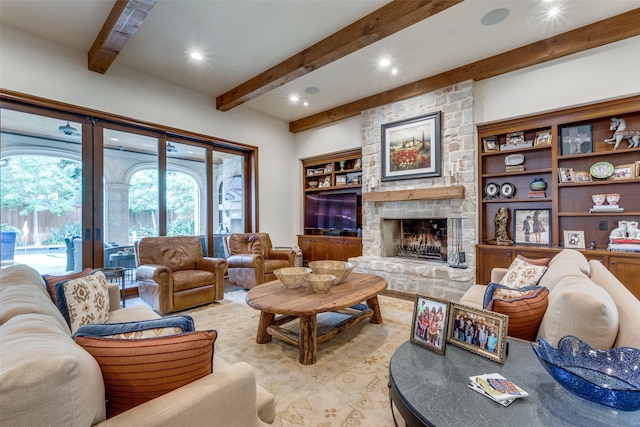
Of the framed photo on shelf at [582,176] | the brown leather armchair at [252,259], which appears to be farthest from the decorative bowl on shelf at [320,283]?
the framed photo on shelf at [582,176]

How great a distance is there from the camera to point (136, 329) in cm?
110

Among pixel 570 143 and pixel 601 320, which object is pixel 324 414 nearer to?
pixel 601 320

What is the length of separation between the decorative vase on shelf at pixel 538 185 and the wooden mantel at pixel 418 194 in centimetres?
88

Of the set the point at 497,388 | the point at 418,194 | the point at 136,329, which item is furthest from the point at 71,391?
the point at 418,194

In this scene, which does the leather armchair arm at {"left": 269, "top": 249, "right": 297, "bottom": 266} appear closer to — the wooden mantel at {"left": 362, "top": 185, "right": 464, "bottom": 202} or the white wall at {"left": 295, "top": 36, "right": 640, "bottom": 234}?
the wooden mantel at {"left": 362, "top": 185, "right": 464, "bottom": 202}

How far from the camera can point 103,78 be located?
12.5 ft

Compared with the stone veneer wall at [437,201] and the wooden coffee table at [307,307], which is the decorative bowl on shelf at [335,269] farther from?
the stone veneer wall at [437,201]

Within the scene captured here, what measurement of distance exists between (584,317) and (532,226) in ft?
10.5

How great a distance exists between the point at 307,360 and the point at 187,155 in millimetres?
4089

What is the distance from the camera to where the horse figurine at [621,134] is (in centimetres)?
325

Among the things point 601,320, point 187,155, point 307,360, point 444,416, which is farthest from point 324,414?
point 187,155

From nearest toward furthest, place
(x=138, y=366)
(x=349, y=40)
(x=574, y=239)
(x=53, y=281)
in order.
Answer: (x=138, y=366) → (x=53, y=281) → (x=349, y=40) → (x=574, y=239)

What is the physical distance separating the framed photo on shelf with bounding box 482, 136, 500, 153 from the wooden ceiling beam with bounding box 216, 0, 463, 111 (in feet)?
7.39

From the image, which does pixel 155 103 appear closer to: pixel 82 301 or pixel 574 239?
pixel 82 301
